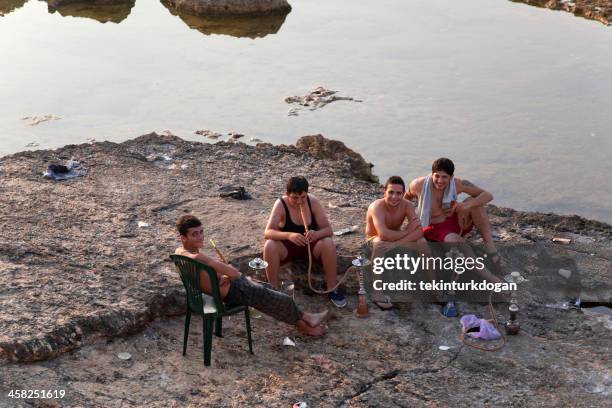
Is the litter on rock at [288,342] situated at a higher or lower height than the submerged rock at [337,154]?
lower

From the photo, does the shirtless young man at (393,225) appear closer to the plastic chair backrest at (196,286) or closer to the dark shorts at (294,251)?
the dark shorts at (294,251)

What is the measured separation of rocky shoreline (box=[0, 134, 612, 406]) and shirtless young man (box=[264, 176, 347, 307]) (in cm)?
25

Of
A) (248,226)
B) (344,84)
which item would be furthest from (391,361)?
(344,84)

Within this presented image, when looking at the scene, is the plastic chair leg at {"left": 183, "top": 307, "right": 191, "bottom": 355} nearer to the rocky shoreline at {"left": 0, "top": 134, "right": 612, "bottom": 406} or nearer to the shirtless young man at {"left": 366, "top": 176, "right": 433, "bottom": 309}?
the rocky shoreline at {"left": 0, "top": 134, "right": 612, "bottom": 406}

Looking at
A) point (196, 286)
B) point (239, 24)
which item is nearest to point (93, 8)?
point (239, 24)

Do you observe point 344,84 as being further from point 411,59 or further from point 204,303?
point 204,303

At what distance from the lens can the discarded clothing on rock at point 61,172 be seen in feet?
28.7

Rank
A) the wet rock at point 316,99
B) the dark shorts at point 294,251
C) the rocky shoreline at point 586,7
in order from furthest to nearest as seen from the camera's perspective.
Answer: the rocky shoreline at point 586,7
the wet rock at point 316,99
the dark shorts at point 294,251

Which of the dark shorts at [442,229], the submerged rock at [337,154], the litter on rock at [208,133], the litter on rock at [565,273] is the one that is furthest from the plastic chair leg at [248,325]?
the litter on rock at [208,133]

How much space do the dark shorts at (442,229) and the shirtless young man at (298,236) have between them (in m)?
0.86

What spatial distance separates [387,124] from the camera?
1255 cm

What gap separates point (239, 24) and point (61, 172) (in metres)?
10.9

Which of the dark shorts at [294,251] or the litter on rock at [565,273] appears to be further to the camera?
the litter on rock at [565,273]

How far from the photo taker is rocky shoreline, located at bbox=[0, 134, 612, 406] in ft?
17.4
